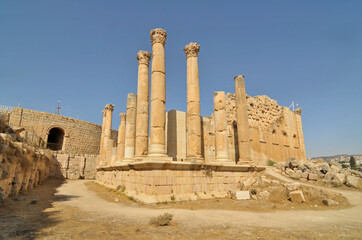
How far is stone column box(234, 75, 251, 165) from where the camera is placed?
1430cm

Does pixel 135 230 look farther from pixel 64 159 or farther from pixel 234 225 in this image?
pixel 64 159

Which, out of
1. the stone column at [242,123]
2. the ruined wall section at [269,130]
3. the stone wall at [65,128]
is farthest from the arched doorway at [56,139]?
the stone column at [242,123]

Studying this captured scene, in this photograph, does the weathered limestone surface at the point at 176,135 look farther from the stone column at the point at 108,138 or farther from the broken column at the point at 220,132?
the stone column at the point at 108,138

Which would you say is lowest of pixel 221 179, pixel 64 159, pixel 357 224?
pixel 357 224

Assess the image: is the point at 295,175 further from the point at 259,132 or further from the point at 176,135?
the point at 176,135

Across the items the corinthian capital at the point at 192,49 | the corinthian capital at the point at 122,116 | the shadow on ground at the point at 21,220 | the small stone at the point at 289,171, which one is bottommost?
the shadow on ground at the point at 21,220

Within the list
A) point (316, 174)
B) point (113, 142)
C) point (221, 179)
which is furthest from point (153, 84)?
point (113, 142)

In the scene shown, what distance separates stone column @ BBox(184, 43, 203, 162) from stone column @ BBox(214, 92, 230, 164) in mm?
1672

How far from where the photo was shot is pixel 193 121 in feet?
40.1

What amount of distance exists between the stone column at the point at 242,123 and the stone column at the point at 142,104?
6230mm

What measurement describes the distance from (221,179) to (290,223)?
19.2 ft

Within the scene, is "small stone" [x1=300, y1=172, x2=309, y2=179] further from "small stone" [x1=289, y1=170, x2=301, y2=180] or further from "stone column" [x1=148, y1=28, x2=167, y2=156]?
"stone column" [x1=148, y1=28, x2=167, y2=156]

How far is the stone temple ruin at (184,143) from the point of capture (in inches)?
383

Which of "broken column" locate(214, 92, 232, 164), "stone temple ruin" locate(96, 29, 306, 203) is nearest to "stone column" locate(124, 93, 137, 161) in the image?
"stone temple ruin" locate(96, 29, 306, 203)
